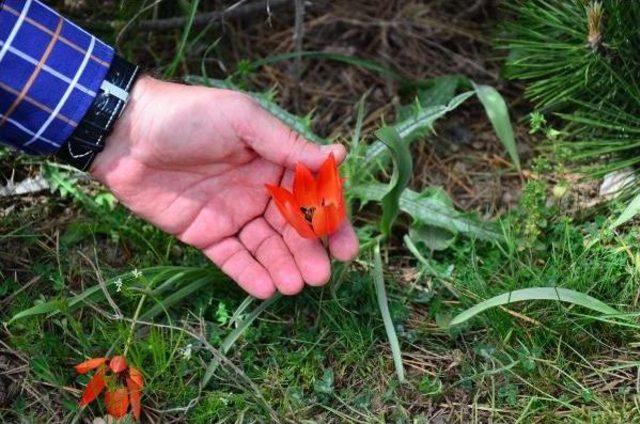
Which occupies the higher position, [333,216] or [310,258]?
[333,216]

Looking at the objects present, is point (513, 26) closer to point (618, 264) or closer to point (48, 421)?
point (618, 264)

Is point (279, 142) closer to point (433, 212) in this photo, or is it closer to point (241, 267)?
point (241, 267)

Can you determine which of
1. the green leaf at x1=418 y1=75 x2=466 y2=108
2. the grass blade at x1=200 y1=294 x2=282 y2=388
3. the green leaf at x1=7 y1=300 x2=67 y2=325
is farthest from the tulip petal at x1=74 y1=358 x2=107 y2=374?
the green leaf at x1=418 y1=75 x2=466 y2=108

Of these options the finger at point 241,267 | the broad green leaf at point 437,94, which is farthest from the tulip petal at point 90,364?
the broad green leaf at point 437,94

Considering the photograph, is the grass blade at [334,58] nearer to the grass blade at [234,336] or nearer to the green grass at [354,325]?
the green grass at [354,325]

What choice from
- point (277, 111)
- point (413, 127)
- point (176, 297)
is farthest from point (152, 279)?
point (413, 127)

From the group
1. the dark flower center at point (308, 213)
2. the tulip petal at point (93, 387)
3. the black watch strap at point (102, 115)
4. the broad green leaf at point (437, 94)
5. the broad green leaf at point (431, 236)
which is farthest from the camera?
the broad green leaf at point (437, 94)
